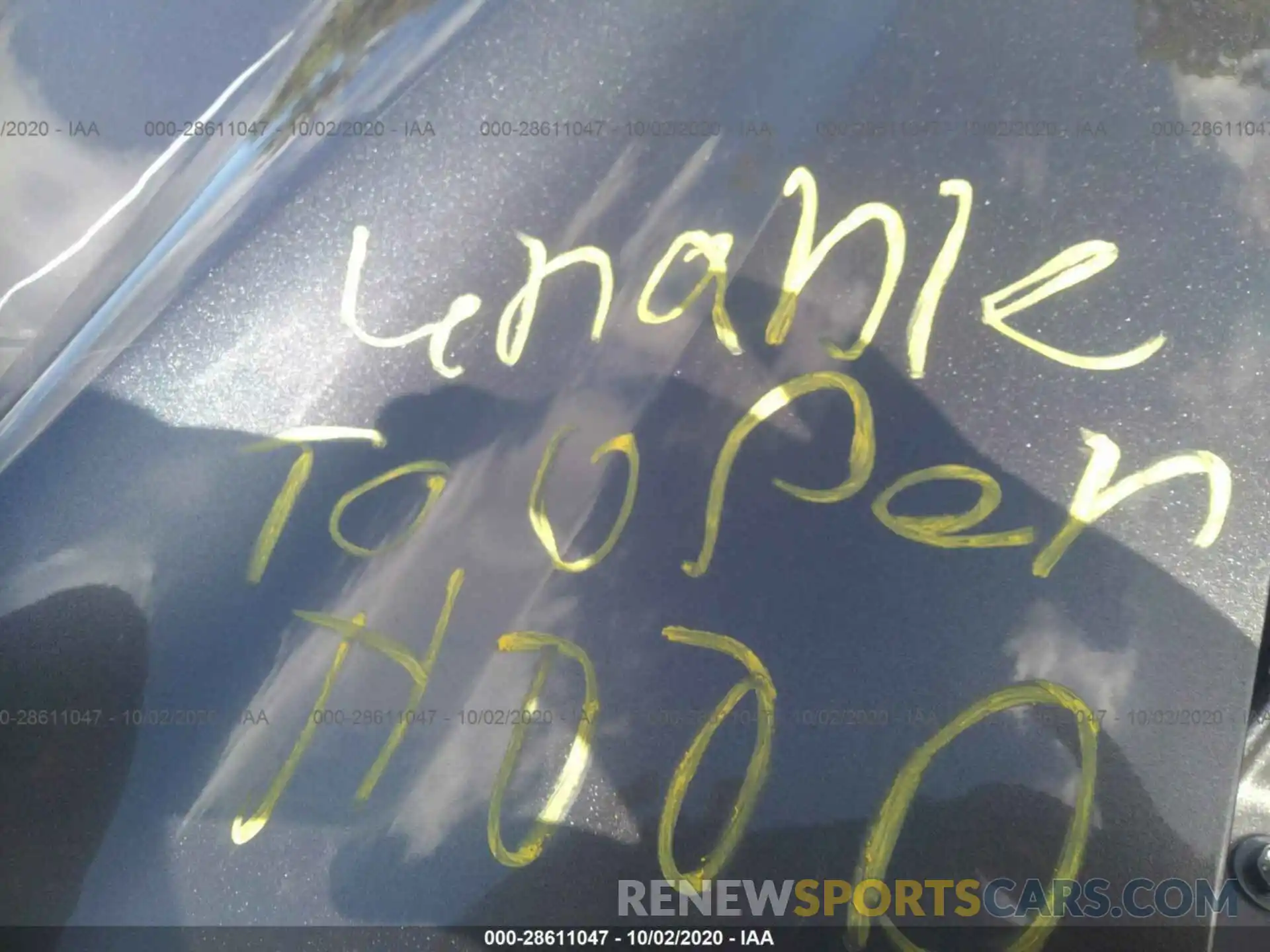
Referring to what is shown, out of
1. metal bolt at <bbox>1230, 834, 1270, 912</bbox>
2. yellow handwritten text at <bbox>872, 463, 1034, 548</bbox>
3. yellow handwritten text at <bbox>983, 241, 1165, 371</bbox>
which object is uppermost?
yellow handwritten text at <bbox>983, 241, 1165, 371</bbox>

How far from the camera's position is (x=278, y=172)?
2.30 ft

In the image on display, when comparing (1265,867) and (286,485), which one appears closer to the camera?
(286,485)

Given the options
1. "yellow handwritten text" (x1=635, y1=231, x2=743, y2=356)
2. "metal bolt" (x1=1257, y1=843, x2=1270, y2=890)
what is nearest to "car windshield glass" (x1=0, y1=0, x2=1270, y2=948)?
"yellow handwritten text" (x1=635, y1=231, x2=743, y2=356)

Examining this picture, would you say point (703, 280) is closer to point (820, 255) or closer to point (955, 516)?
point (820, 255)

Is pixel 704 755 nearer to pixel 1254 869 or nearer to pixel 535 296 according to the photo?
pixel 535 296

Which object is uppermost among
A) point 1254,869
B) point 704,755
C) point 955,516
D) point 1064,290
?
point 1064,290

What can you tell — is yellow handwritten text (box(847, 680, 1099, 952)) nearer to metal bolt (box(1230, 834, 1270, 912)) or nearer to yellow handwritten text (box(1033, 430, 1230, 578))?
yellow handwritten text (box(1033, 430, 1230, 578))

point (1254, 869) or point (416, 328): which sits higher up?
point (416, 328)

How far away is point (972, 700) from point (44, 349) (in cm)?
80

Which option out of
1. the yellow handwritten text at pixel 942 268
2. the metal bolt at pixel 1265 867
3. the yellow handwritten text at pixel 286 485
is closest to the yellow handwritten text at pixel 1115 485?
the yellow handwritten text at pixel 942 268

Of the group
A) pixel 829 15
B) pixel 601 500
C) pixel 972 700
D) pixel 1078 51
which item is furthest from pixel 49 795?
pixel 1078 51

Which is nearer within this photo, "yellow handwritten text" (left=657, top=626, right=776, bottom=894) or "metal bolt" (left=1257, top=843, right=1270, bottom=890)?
"yellow handwritten text" (left=657, top=626, right=776, bottom=894)

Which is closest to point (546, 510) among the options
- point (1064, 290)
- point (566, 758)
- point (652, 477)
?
point (652, 477)

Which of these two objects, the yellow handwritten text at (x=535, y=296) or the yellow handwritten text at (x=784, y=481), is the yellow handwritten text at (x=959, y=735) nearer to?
the yellow handwritten text at (x=784, y=481)
